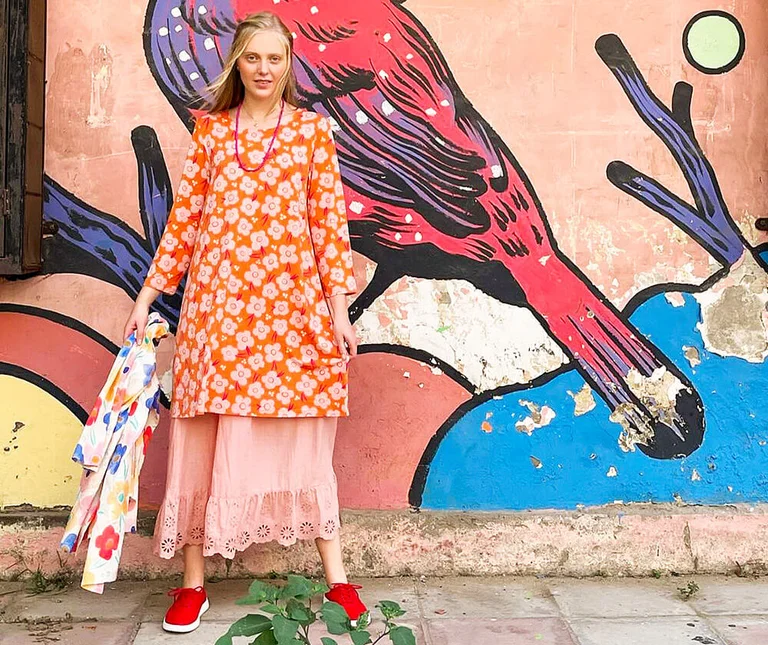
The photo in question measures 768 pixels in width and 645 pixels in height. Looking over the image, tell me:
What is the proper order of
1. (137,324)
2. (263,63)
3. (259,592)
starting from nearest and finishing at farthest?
1. (259,592)
2. (263,63)
3. (137,324)

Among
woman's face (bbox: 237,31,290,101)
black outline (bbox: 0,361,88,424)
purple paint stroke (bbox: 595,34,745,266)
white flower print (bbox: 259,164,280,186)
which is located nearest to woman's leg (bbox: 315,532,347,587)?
black outline (bbox: 0,361,88,424)

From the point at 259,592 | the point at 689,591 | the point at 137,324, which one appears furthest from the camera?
the point at 689,591

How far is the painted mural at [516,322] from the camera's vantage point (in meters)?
3.43

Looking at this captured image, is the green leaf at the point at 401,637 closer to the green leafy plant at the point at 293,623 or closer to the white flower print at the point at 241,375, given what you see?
the green leafy plant at the point at 293,623

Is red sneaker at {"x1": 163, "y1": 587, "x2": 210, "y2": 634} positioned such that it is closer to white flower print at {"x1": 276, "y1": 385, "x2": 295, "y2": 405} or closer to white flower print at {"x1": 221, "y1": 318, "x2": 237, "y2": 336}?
white flower print at {"x1": 276, "y1": 385, "x2": 295, "y2": 405}

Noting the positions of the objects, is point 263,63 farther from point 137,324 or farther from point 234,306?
point 137,324

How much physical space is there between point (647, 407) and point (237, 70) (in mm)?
1893

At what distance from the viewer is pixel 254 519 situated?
2957 millimetres

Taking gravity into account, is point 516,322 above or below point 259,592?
above

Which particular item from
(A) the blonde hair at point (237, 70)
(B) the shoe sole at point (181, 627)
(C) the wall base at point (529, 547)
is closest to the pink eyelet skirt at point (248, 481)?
(B) the shoe sole at point (181, 627)

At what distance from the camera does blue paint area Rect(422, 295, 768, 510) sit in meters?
3.45

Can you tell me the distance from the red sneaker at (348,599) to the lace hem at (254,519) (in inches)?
6.6

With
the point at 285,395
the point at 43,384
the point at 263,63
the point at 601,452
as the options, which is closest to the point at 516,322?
the point at 601,452

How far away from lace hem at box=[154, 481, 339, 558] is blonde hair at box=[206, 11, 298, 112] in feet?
4.15
